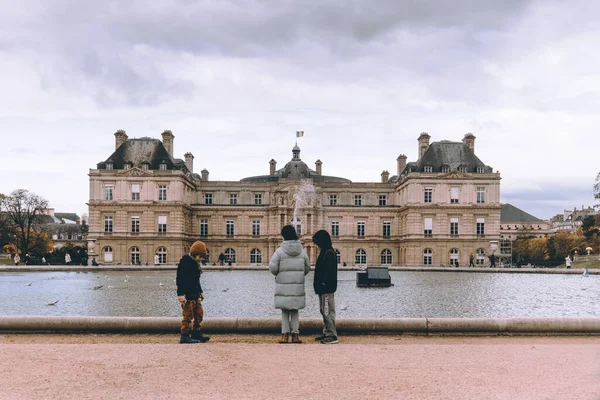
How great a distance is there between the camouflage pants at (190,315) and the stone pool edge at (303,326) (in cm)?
71

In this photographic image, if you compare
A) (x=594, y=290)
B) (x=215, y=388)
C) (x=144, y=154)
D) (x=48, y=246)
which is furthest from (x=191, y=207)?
(x=215, y=388)

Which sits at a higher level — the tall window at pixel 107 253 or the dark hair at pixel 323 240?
the dark hair at pixel 323 240

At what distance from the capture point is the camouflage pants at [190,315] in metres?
11.0

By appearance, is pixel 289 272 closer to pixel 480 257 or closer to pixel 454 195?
pixel 454 195

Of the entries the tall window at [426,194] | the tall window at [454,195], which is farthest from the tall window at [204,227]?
the tall window at [454,195]

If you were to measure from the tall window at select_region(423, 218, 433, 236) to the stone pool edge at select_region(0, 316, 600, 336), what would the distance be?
54.3 metres

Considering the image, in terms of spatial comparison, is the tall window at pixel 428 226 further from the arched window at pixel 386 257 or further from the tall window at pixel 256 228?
the tall window at pixel 256 228

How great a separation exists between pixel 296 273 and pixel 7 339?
5796mm

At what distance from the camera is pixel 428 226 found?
215 ft

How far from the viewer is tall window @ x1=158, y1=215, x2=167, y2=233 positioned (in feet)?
212

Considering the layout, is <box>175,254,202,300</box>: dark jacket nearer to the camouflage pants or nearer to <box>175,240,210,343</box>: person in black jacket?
<box>175,240,210,343</box>: person in black jacket

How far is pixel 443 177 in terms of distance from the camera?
6525 centimetres

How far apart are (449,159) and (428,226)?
8.09 metres

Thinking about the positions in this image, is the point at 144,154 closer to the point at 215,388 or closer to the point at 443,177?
the point at 443,177
